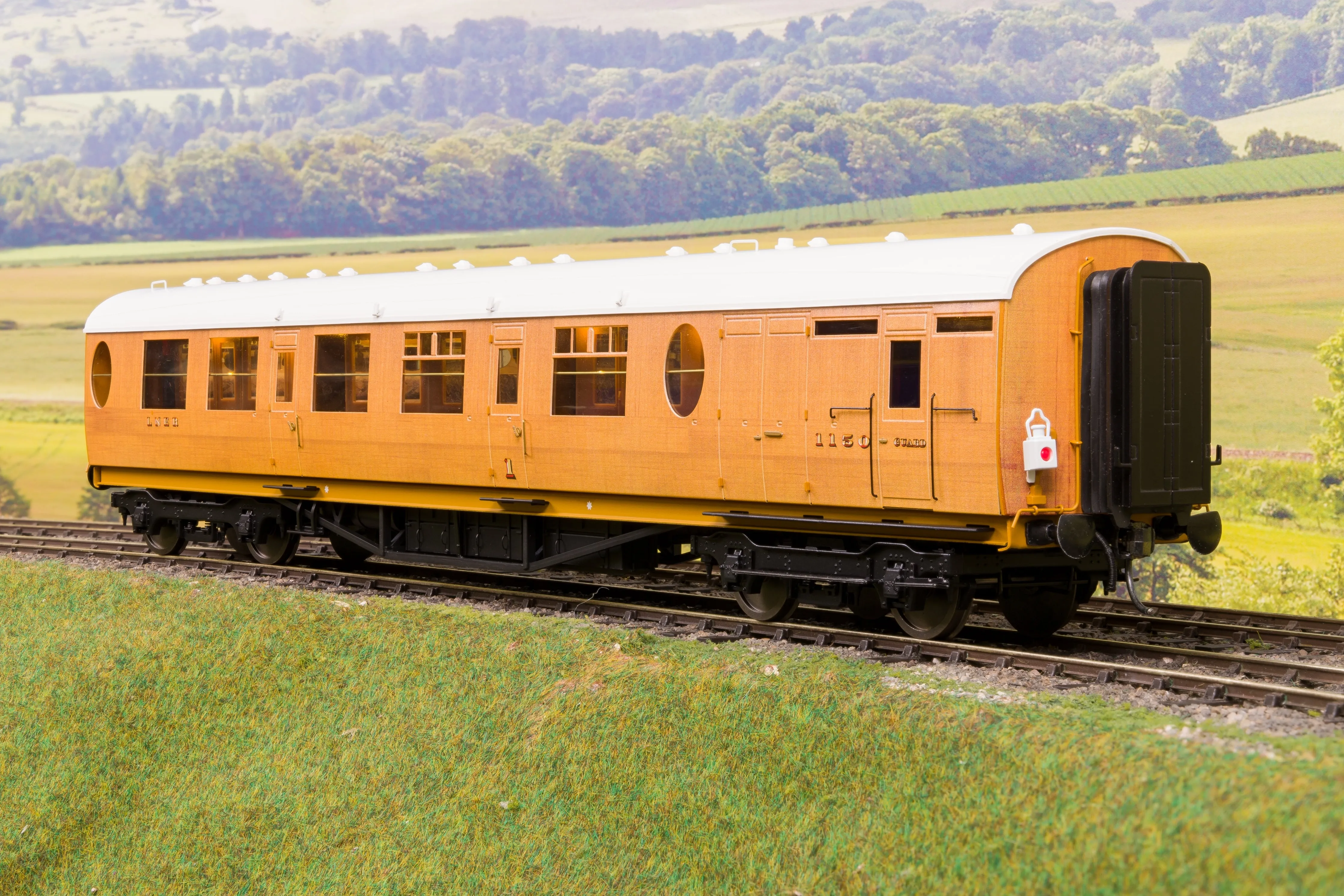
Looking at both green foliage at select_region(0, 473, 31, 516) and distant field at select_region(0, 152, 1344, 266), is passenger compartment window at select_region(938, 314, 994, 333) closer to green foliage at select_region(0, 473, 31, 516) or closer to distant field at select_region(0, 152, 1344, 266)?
distant field at select_region(0, 152, 1344, 266)

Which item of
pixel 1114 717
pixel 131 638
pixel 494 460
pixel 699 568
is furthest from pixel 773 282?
pixel 131 638

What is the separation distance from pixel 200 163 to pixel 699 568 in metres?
62.2

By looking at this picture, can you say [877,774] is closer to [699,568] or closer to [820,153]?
[699,568]

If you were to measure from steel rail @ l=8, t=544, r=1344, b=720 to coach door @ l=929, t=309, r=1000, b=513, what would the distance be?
128cm

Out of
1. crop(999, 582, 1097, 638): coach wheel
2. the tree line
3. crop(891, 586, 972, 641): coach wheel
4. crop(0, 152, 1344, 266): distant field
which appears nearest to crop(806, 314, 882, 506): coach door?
crop(891, 586, 972, 641): coach wheel

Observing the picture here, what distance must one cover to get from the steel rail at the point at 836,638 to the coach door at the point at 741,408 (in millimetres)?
1373

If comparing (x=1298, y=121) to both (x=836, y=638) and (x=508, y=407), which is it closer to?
(x=508, y=407)

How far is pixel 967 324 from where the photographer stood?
34.9 feet

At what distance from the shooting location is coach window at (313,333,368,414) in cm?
1547

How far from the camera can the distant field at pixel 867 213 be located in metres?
42.7

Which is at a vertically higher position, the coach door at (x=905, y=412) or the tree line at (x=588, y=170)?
the tree line at (x=588, y=170)

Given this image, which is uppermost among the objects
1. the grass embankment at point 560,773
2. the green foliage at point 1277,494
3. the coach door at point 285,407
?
the coach door at point 285,407

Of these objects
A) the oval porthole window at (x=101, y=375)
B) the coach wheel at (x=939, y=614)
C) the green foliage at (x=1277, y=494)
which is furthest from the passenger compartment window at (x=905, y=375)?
the green foliage at (x=1277, y=494)

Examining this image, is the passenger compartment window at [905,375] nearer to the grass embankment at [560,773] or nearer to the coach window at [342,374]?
the grass embankment at [560,773]
